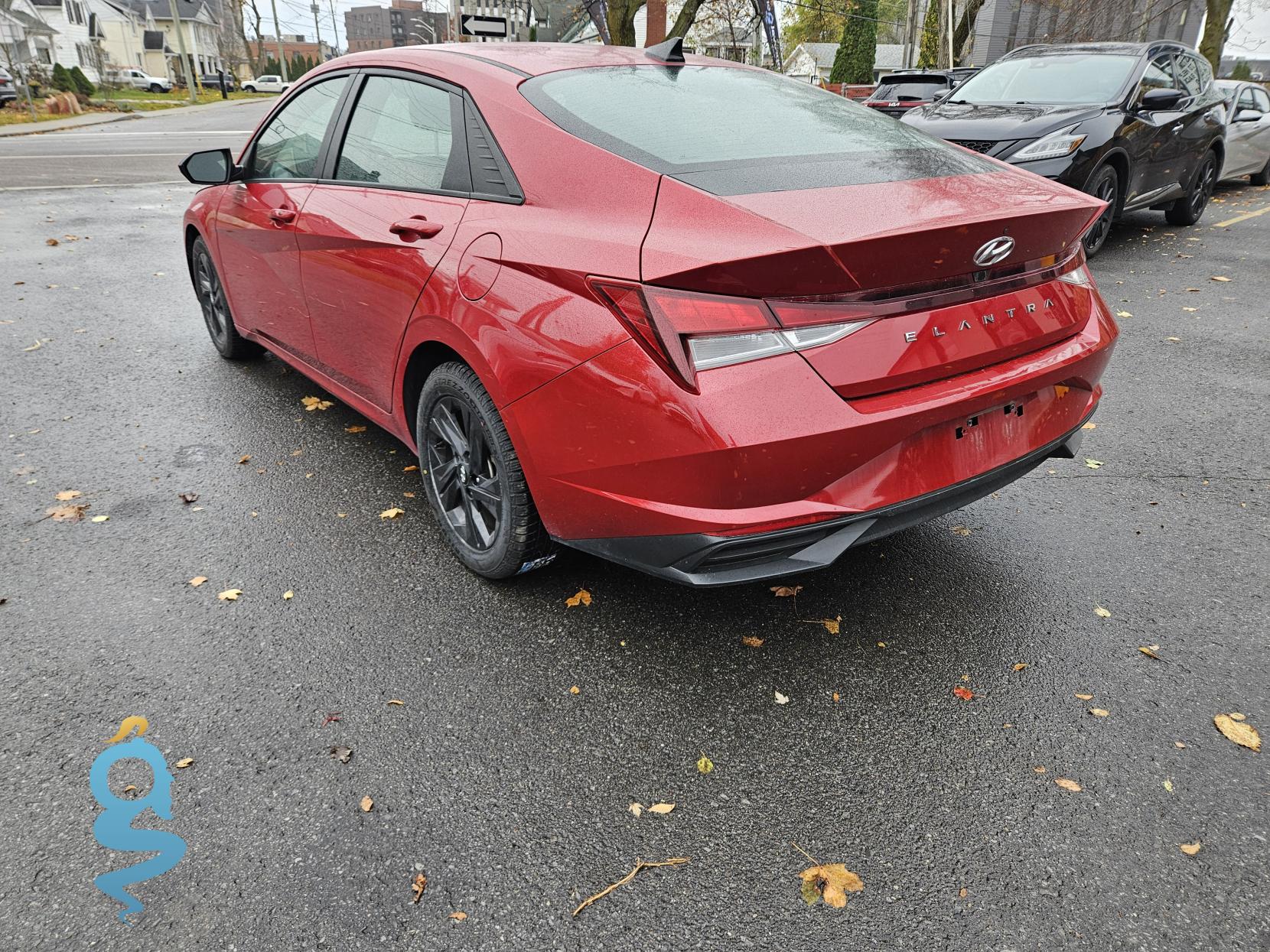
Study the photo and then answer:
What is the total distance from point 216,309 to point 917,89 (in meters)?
13.5

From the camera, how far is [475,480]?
2.99 m

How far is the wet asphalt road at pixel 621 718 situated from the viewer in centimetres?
190

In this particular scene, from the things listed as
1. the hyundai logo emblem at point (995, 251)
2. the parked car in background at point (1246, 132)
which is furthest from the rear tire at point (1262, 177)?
the hyundai logo emblem at point (995, 251)

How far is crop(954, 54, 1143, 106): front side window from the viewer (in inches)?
314

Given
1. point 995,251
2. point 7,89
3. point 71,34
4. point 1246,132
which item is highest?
point 71,34

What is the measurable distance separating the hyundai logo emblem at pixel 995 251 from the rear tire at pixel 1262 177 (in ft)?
50.2

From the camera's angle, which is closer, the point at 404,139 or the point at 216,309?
the point at 404,139

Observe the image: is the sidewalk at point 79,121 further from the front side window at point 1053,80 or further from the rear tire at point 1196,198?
the rear tire at point 1196,198

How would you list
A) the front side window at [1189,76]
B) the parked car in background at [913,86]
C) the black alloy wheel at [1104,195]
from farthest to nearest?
1. the parked car in background at [913,86]
2. the front side window at [1189,76]
3. the black alloy wheel at [1104,195]

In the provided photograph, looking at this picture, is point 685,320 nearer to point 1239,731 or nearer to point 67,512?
point 1239,731

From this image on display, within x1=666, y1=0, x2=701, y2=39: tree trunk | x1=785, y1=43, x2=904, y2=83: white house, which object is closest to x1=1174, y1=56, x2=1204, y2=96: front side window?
x1=666, y1=0, x2=701, y2=39: tree trunk

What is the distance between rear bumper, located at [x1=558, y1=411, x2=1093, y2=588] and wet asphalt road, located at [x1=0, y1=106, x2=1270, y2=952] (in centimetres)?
45

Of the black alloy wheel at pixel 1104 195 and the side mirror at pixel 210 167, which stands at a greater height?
the side mirror at pixel 210 167

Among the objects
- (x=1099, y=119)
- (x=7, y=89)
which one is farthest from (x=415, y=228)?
(x=7, y=89)
